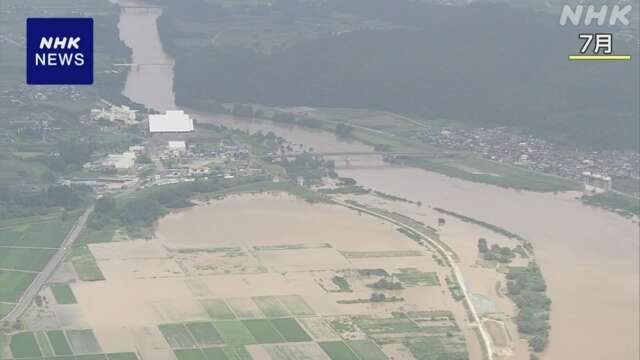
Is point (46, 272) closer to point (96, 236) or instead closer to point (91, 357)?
point (96, 236)

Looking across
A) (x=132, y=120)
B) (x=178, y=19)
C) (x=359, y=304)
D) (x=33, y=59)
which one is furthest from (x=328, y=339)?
(x=178, y=19)

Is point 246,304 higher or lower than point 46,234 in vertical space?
lower

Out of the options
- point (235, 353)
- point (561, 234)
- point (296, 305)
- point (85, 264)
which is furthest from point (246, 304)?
point (561, 234)

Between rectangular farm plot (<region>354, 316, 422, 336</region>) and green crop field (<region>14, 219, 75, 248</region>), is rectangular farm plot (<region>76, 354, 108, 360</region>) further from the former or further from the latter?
green crop field (<region>14, 219, 75, 248</region>)

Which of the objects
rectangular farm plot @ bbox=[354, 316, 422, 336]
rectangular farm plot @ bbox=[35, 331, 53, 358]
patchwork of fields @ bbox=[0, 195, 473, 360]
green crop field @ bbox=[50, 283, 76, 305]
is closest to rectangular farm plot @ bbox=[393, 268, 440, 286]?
patchwork of fields @ bbox=[0, 195, 473, 360]

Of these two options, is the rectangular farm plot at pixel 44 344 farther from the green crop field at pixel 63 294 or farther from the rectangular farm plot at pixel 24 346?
the green crop field at pixel 63 294

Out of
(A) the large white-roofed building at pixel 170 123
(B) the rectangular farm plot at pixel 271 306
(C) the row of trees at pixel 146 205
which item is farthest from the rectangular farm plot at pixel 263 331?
(A) the large white-roofed building at pixel 170 123

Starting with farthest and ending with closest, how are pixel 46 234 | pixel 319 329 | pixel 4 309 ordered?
pixel 46 234 → pixel 4 309 → pixel 319 329
